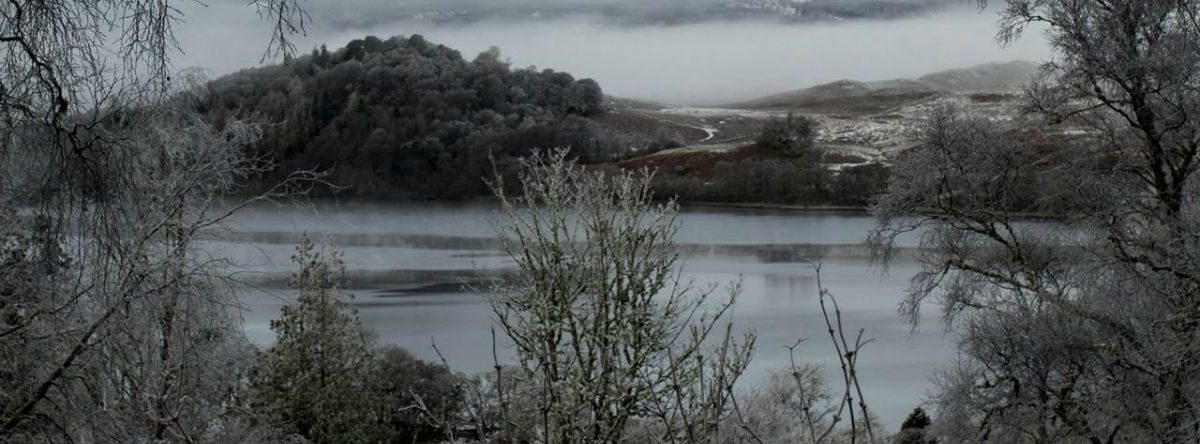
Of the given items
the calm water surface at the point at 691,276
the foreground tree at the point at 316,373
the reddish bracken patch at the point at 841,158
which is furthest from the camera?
the reddish bracken patch at the point at 841,158

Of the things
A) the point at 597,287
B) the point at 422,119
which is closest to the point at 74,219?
the point at 597,287

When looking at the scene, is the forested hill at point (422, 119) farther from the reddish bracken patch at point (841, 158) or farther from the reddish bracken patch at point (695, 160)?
the reddish bracken patch at point (841, 158)

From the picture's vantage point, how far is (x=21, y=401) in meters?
3.58

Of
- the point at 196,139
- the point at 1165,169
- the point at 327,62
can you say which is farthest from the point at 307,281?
the point at 327,62

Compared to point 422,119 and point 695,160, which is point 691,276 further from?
point 422,119

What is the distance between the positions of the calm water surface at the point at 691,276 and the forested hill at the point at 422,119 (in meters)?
1.25

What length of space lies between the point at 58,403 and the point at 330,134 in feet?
122

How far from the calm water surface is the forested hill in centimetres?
125

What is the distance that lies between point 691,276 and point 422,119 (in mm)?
21582

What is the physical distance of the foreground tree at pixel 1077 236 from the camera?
659 cm

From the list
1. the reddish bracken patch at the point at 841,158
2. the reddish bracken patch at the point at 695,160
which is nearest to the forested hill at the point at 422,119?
the reddish bracken patch at the point at 695,160

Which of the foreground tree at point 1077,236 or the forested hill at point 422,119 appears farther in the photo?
the forested hill at point 422,119

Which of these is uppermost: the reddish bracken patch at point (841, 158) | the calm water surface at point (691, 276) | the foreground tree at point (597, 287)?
the foreground tree at point (597, 287)

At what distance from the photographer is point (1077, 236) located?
836 centimetres
